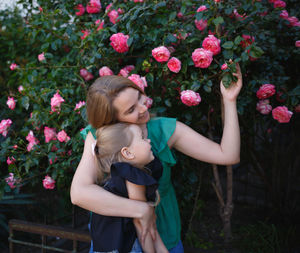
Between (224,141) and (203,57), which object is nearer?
(224,141)

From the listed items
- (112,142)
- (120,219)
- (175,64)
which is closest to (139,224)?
(120,219)

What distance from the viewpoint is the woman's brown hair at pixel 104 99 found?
131cm

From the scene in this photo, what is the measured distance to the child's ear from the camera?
4.02ft

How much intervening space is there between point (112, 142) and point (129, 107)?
0.18 meters

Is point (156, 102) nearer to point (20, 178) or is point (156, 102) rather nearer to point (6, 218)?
point (20, 178)

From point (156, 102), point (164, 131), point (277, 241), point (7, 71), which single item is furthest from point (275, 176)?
point (7, 71)

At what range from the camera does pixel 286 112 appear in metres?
1.80

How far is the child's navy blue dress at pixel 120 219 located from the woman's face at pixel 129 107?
0.67ft

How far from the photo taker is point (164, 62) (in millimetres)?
1802

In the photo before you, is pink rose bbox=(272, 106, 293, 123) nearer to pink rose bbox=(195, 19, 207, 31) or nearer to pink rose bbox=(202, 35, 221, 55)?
pink rose bbox=(202, 35, 221, 55)

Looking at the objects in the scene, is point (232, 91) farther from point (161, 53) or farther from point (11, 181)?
point (11, 181)

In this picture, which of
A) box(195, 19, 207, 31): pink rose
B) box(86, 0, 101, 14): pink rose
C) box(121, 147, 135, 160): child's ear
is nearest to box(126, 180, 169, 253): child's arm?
box(121, 147, 135, 160): child's ear

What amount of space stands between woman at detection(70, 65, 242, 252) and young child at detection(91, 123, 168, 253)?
0.05 meters

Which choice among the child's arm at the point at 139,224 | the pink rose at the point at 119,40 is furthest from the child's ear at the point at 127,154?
the pink rose at the point at 119,40
